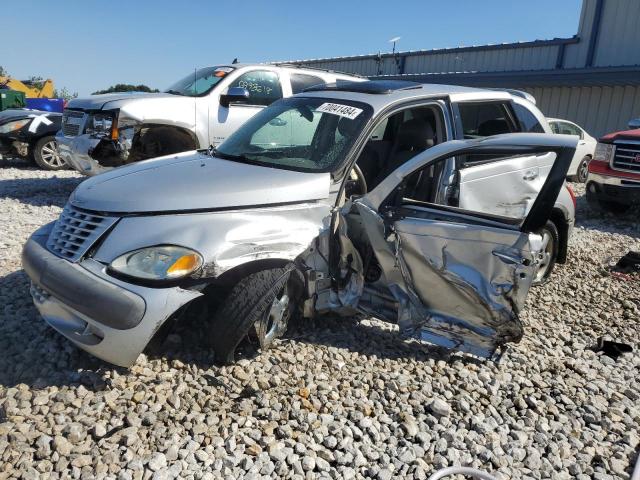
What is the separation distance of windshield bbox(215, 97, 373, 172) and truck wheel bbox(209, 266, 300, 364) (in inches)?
33.8

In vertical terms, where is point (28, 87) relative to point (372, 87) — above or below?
below

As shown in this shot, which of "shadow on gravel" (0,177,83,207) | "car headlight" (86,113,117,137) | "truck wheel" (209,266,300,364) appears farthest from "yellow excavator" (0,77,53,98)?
"truck wheel" (209,266,300,364)

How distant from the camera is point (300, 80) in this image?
8000 mm

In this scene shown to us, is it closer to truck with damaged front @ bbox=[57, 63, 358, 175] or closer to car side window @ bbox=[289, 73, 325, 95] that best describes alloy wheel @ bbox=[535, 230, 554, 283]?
truck with damaged front @ bbox=[57, 63, 358, 175]

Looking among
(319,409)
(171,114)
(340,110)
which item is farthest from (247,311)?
(171,114)

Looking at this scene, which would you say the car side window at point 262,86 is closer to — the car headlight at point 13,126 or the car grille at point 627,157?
the car headlight at point 13,126

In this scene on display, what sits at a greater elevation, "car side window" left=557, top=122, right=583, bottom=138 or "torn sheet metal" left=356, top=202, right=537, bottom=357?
"car side window" left=557, top=122, right=583, bottom=138

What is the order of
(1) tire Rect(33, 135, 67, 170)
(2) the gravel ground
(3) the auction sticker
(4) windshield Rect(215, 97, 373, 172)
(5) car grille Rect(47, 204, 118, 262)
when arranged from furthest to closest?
(1) tire Rect(33, 135, 67, 170), (3) the auction sticker, (4) windshield Rect(215, 97, 373, 172), (5) car grille Rect(47, 204, 118, 262), (2) the gravel ground

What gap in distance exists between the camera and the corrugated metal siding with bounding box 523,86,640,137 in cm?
1444

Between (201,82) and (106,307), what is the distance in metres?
5.73

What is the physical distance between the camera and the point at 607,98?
14.9 metres

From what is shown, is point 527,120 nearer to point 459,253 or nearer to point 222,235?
point 459,253

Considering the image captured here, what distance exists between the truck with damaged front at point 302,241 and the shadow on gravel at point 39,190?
4.79m

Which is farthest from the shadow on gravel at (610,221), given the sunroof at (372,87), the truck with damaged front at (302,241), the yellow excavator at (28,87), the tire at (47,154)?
the yellow excavator at (28,87)
